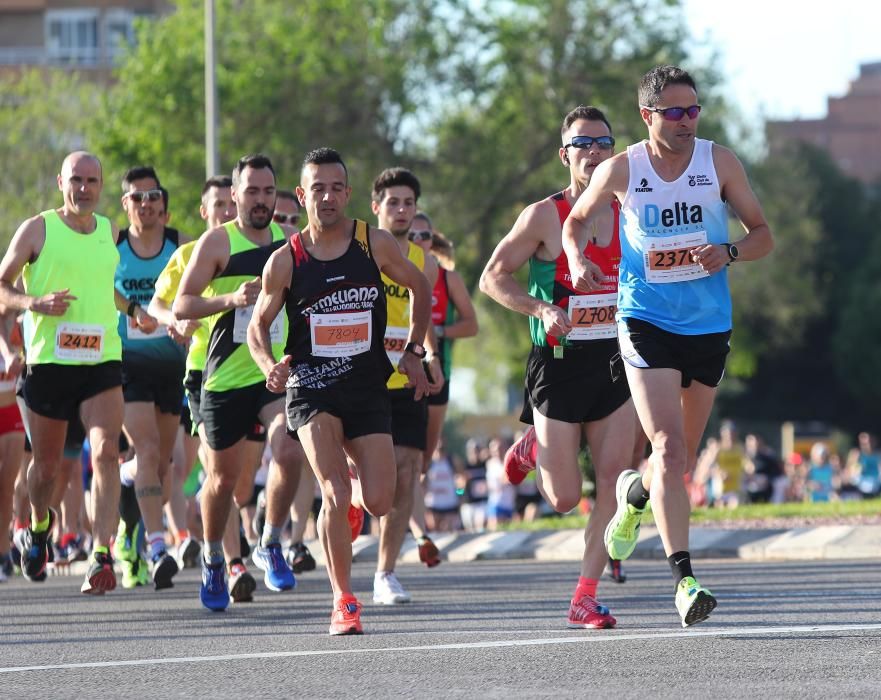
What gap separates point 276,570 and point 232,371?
1.25 m

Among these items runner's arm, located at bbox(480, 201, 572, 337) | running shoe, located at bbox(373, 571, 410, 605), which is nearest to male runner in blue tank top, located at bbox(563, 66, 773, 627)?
runner's arm, located at bbox(480, 201, 572, 337)

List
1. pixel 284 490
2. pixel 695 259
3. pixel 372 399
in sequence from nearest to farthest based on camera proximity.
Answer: pixel 695 259, pixel 372 399, pixel 284 490

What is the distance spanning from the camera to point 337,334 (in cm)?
898

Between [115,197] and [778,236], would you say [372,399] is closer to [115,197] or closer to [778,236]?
[115,197]

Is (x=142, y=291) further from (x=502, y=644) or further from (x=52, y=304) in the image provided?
(x=502, y=644)

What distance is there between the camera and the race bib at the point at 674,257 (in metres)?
8.27

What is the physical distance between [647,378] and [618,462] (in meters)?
1.10

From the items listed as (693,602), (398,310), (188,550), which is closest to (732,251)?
(693,602)

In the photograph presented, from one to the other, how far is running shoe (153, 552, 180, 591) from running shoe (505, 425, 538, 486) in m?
2.87

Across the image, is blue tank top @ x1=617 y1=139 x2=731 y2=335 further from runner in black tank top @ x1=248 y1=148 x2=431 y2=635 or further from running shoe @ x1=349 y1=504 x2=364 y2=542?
running shoe @ x1=349 y1=504 x2=364 y2=542

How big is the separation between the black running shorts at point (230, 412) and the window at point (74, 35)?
59670 mm

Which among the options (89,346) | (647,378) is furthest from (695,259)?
(89,346)

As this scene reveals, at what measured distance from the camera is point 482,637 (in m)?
8.45

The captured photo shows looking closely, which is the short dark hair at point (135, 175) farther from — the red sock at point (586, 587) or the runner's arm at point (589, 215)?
the red sock at point (586, 587)
